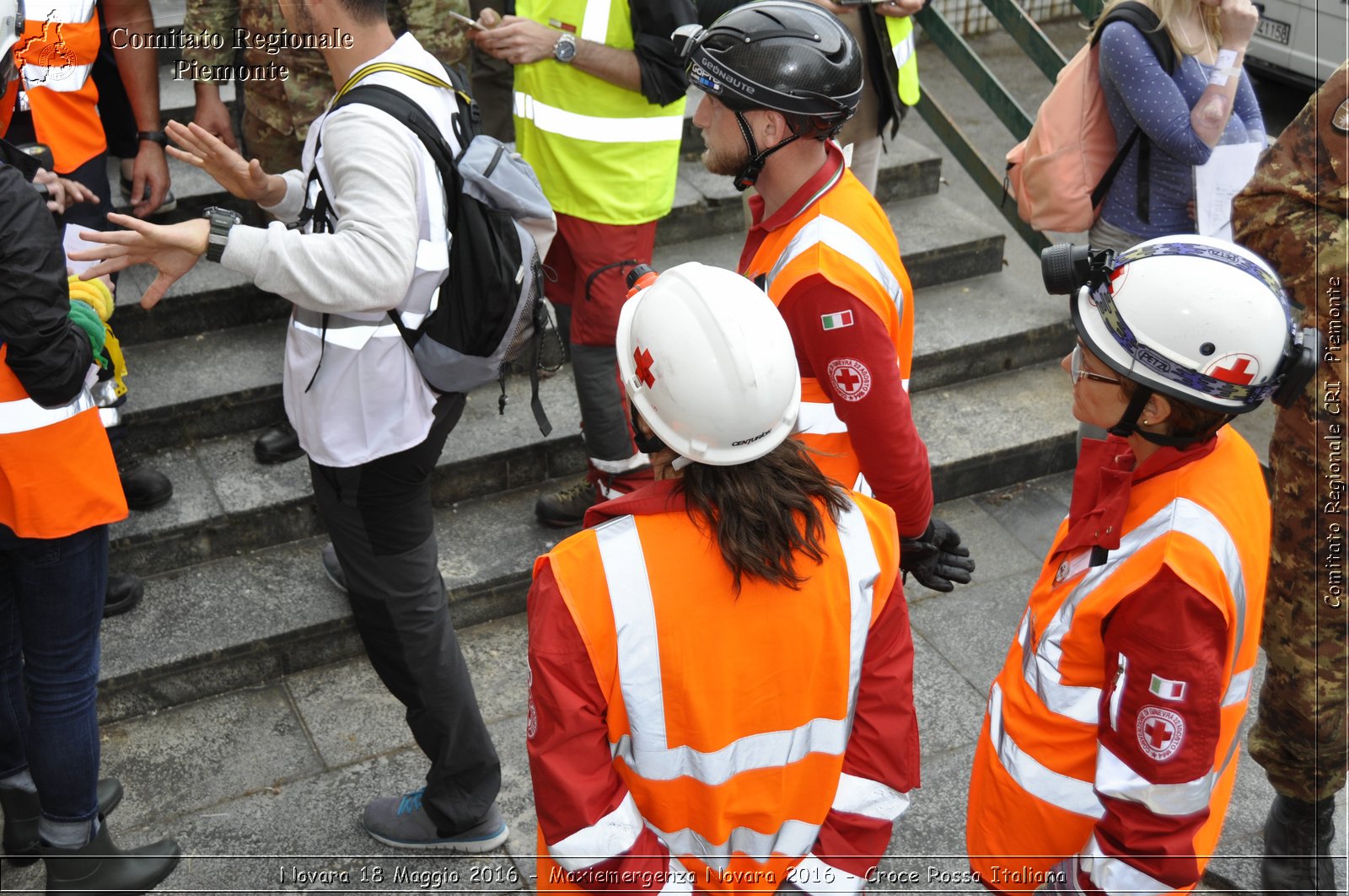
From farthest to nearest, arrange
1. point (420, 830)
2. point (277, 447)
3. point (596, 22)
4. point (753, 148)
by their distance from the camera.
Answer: point (277, 447)
point (596, 22)
point (420, 830)
point (753, 148)

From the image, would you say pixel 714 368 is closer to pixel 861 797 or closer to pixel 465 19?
pixel 861 797

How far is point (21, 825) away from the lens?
3.36 meters

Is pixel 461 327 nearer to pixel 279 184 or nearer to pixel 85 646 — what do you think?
pixel 279 184

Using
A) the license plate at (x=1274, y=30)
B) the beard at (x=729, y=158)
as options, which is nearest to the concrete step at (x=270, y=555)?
the beard at (x=729, y=158)

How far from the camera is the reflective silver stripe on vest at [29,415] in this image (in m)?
2.75

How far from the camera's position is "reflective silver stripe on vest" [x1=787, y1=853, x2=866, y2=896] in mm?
2088

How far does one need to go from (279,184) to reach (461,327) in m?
0.66

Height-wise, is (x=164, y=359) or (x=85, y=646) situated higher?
(x=85, y=646)

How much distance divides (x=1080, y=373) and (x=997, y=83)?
13.2 ft

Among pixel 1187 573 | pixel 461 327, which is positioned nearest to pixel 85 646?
pixel 461 327

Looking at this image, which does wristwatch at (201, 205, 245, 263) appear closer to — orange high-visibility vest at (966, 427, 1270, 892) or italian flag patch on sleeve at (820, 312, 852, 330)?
italian flag patch on sleeve at (820, 312, 852, 330)

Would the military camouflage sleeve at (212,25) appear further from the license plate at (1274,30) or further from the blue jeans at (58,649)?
the license plate at (1274,30)

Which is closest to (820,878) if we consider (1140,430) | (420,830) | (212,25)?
(1140,430)

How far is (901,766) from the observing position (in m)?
2.11
